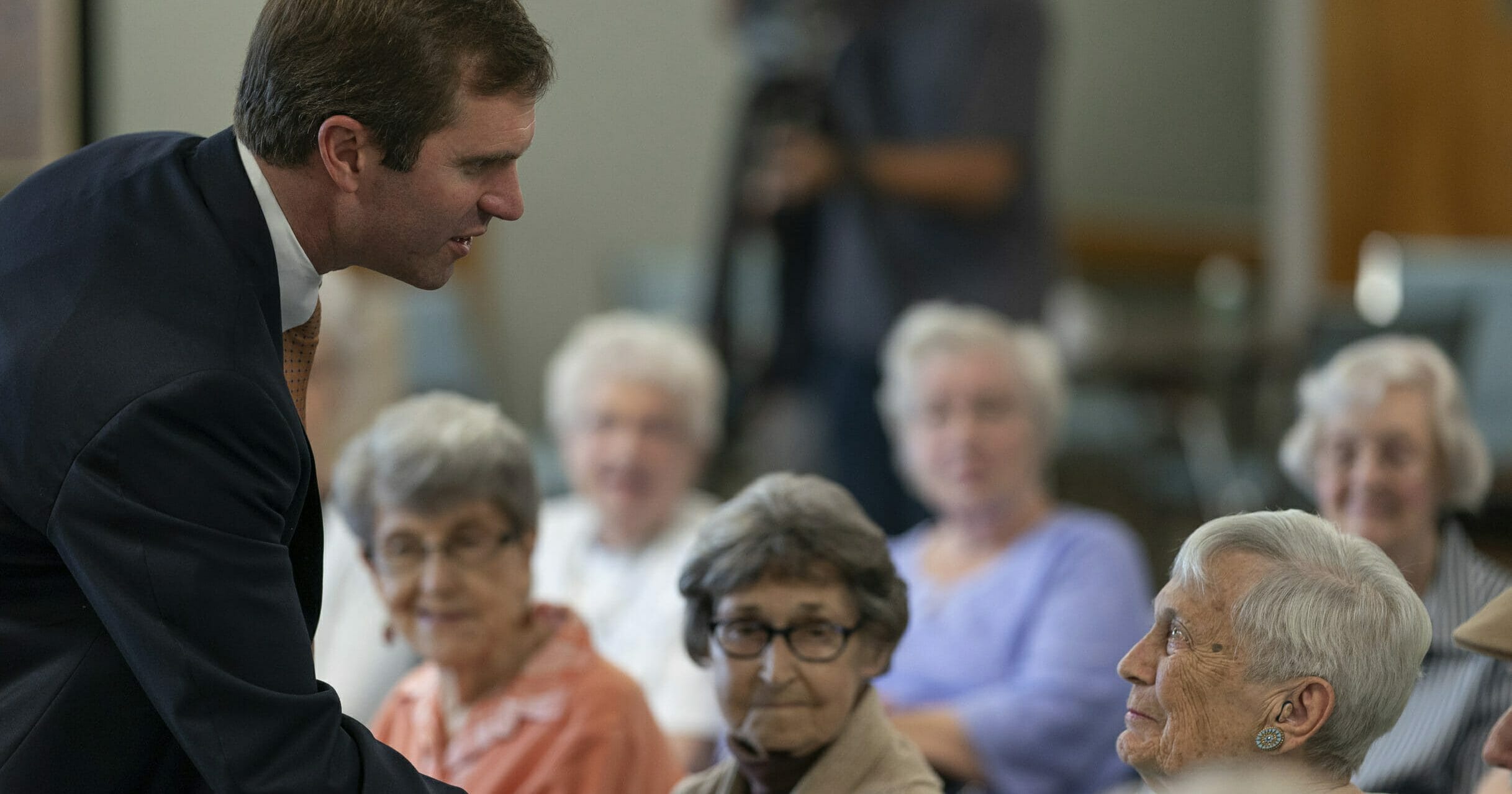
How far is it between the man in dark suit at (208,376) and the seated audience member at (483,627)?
0.50 metres

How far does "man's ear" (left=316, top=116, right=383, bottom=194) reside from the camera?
122cm

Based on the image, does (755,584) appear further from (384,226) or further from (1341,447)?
(1341,447)

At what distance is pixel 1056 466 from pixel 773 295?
224 centimetres

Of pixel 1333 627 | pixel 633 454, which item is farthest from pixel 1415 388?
pixel 633 454

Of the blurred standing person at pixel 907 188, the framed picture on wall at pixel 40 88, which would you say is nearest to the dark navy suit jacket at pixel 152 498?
the blurred standing person at pixel 907 188

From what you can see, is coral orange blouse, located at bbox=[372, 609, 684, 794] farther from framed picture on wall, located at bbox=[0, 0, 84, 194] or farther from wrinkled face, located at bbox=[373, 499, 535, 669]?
framed picture on wall, located at bbox=[0, 0, 84, 194]

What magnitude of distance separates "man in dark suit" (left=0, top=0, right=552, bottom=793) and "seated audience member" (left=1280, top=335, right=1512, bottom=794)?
4.17 feet

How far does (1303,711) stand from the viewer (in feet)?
4.45

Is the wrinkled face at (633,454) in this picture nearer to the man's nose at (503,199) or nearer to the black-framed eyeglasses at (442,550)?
the black-framed eyeglasses at (442,550)

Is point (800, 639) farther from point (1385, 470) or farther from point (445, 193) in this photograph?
point (1385, 470)

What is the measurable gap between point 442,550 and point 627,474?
0.86 meters

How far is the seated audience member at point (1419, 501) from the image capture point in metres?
1.94

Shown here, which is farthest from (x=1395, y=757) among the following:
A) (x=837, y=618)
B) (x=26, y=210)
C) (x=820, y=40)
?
(x=820, y=40)

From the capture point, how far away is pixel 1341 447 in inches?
88.8
